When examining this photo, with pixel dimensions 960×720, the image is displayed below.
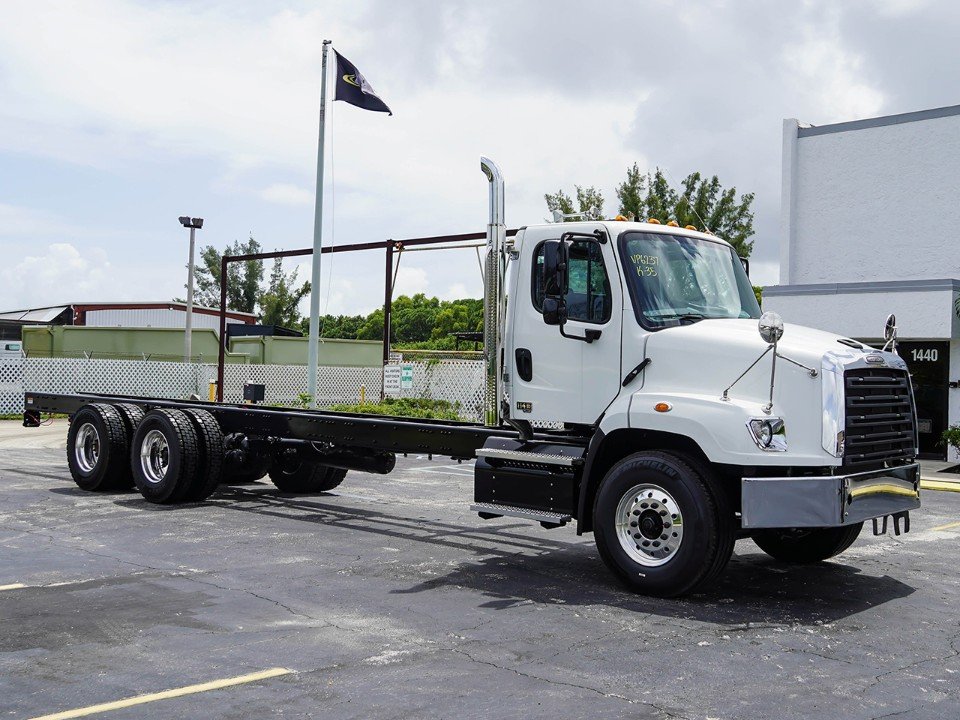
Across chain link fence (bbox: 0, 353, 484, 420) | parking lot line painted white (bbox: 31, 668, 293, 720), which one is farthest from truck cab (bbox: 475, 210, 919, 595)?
chain link fence (bbox: 0, 353, 484, 420)

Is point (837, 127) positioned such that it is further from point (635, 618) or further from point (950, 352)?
point (635, 618)

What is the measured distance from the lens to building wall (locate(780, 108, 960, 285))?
76.7 feet

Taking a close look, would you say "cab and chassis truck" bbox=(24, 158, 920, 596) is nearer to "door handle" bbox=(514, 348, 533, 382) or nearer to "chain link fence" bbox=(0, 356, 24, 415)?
"door handle" bbox=(514, 348, 533, 382)

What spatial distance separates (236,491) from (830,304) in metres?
14.0

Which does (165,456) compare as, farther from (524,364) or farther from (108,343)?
(108,343)

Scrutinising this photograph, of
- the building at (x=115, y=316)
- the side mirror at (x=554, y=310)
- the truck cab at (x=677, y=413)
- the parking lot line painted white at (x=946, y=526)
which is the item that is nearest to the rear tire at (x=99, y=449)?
the truck cab at (x=677, y=413)

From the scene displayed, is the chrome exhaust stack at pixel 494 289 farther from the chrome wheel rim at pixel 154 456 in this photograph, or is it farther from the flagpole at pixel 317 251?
the flagpole at pixel 317 251

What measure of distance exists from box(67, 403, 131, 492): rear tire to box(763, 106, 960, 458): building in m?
14.8

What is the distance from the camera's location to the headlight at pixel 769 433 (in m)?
7.33

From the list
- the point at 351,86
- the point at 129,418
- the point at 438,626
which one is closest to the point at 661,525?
the point at 438,626

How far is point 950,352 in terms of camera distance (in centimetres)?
2128

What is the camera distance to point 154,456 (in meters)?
12.7

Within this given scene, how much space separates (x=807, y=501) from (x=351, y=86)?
59.8 ft

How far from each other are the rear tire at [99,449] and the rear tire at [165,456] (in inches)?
11.4
